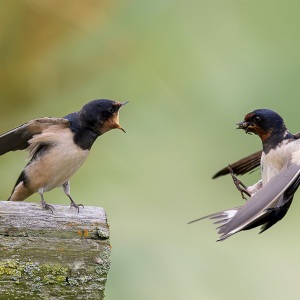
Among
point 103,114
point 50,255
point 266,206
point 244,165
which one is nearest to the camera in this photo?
point 50,255

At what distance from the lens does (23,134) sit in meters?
2.00

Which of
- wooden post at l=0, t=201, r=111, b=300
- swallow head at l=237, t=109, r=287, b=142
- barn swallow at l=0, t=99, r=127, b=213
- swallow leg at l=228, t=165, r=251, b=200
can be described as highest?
barn swallow at l=0, t=99, r=127, b=213

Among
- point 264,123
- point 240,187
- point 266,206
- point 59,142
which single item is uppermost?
point 59,142

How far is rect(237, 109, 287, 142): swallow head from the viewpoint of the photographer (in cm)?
193

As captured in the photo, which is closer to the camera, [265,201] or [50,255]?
[50,255]

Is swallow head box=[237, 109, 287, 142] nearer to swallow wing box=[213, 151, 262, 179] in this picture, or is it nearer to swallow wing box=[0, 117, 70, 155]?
swallow wing box=[213, 151, 262, 179]

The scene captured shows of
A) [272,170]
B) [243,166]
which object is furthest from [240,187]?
[243,166]

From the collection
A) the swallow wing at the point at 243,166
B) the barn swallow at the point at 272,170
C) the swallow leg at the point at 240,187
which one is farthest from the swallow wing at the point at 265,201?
the swallow wing at the point at 243,166

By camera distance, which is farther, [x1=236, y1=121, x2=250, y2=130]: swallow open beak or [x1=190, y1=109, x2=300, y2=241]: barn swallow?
[x1=236, y1=121, x2=250, y2=130]: swallow open beak

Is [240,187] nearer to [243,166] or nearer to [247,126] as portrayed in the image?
[247,126]

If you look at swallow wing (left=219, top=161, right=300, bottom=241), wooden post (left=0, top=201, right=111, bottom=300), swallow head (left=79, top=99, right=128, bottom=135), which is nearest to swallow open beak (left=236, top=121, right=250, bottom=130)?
swallow wing (left=219, top=161, right=300, bottom=241)

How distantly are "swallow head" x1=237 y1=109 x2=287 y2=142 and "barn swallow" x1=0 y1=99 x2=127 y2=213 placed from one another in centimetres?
29

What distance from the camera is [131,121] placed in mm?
2699

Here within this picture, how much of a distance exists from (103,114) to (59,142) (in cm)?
12
